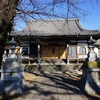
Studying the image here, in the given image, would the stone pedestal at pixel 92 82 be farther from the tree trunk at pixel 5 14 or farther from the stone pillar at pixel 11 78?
the tree trunk at pixel 5 14

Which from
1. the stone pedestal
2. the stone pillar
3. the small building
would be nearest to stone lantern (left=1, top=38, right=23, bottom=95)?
the stone pillar

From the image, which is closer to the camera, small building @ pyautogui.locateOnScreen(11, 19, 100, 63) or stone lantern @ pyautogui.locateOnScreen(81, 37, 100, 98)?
stone lantern @ pyautogui.locateOnScreen(81, 37, 100, 98)

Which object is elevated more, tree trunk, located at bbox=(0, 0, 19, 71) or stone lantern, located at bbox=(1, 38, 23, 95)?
tree trunk, located at bbox=(0, 0, 19, 71)

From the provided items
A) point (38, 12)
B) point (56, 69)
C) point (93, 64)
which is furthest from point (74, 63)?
point (38, 12)

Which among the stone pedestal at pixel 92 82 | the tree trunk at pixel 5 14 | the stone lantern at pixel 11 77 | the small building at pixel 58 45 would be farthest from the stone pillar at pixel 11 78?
the small building at pixel 58 45

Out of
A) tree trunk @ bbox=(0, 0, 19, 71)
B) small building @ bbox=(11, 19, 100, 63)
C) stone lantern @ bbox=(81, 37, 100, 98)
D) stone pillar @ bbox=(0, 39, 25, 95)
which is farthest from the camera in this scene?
small building @ bbox=(11, 19, 100, 63)

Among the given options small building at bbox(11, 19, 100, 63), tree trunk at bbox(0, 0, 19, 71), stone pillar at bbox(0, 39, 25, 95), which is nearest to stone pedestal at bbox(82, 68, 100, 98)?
stone pillar at bbox(0, 39, 25, 95)

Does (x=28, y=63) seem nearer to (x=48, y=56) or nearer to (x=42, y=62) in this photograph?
(x=42, y=62)

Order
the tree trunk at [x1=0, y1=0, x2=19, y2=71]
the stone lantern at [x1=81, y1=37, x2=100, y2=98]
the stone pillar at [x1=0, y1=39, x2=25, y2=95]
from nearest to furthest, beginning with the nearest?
the tree trunk at [x1=0, y1=0, x2=19, y2=71]
the stone pillar at [x1=0, y1=39, x2=25, y2=95]
the stone lantern at [x1=81, y1=37, x2=100, y2=98]

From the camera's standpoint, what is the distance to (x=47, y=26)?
2656 centimetres

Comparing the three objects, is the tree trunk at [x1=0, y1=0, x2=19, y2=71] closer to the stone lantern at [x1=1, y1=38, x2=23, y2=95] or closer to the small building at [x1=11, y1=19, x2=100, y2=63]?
the stone lantern at [x1=1, y1=38, x2=23, y2=95]

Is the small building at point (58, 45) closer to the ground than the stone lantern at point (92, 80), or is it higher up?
higher up

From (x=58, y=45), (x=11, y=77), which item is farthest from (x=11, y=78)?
(x=58, y=45)

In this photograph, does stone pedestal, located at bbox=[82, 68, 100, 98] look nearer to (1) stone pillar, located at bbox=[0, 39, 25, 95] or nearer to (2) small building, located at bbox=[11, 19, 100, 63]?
(1) stone pillar, located at bbox=[0, 39, 25, 95]
